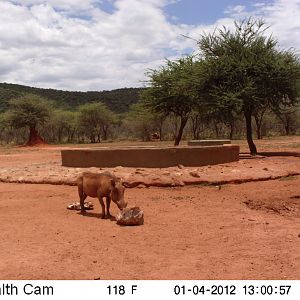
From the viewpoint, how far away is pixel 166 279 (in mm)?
5301

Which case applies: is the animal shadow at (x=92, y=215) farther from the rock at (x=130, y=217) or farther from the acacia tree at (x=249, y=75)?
the acacia tree at (x=249, y=75)

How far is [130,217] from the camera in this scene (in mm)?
8273

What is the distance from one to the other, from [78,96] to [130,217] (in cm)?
8667

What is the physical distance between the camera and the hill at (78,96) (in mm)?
86938

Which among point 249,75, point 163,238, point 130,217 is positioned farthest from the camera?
point 249,75

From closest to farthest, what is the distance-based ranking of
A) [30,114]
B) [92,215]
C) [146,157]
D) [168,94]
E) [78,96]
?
[92,215] → [146,157] → [168,94] → [30,114] → [78,96]

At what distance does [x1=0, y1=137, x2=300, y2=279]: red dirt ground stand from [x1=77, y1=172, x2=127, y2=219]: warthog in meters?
0.39

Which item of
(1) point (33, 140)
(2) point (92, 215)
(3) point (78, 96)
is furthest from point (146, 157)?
(3) point (78, 96)

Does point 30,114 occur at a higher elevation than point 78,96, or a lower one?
lower

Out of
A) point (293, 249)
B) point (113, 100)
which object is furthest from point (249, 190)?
point (113, 100)

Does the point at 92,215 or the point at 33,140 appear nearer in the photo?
the point at 92,215

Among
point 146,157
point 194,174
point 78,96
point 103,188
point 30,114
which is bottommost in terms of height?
point 194,174

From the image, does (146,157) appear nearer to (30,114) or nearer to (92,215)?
(92,215)

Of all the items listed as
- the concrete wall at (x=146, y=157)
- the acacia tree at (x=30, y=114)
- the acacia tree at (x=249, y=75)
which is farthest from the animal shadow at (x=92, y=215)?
the acacia tree at (x=30, y=114)
